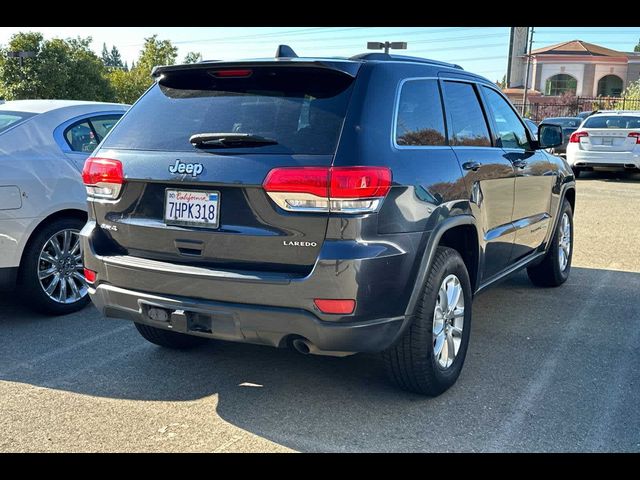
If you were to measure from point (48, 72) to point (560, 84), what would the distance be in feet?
188

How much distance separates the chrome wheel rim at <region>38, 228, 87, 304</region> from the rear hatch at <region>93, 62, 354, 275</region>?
68.8 inches

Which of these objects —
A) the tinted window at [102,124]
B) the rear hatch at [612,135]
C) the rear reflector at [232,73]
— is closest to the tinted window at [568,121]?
the rear hatch at [612,135]

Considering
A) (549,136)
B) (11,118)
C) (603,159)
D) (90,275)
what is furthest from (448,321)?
(603,159)

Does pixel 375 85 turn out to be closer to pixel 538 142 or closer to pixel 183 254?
pixel 183 254

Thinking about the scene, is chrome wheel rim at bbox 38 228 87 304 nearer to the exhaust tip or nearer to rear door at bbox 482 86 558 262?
the exhaust tip

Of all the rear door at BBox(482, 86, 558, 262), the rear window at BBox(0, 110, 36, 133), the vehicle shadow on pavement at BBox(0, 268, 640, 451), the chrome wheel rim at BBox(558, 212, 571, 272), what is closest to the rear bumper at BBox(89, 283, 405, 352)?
the vehicle shadow on pavement at BBox(0, 268, 640, 451)

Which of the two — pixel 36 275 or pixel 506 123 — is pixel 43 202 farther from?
pixel 506 123

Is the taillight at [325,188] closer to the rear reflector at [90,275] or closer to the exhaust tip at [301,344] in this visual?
the exhaust tip at [301,344]

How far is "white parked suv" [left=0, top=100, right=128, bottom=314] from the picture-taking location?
16.6 ft

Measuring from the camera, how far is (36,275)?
5234 mm

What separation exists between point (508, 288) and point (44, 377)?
4.13 metres

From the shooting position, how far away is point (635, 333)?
5.09 metres

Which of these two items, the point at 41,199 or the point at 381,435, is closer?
the point at 381,435
